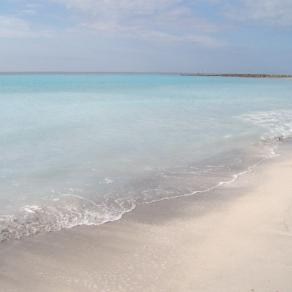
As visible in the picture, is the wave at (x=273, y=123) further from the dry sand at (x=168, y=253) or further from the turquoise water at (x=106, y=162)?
the dry sand at (x=168, y=253)

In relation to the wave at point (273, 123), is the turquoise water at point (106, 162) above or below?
below

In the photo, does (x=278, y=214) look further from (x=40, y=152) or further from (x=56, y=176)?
(x=40, y=152)

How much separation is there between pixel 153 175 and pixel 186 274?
477 cm

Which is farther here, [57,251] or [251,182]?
[251,182]

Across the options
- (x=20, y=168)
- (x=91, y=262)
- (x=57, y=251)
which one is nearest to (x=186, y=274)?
(x=91, y=262)

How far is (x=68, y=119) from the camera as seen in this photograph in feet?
64.7

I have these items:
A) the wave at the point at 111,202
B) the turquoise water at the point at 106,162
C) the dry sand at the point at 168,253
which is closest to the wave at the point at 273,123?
the turquoise water at the point at 106,162

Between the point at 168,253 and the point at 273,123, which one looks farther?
the point at 273,123

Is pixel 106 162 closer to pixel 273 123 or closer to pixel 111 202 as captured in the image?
pixel 111 202

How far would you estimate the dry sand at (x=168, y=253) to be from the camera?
16.2ft

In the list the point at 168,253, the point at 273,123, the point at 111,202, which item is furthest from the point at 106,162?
the point at 273,123

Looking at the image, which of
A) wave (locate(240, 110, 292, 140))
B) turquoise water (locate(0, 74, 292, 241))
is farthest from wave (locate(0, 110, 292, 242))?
wave (locate(240, 110, 292, 140))

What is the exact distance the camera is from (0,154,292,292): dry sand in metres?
4.93

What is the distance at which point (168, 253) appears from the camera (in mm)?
5699
